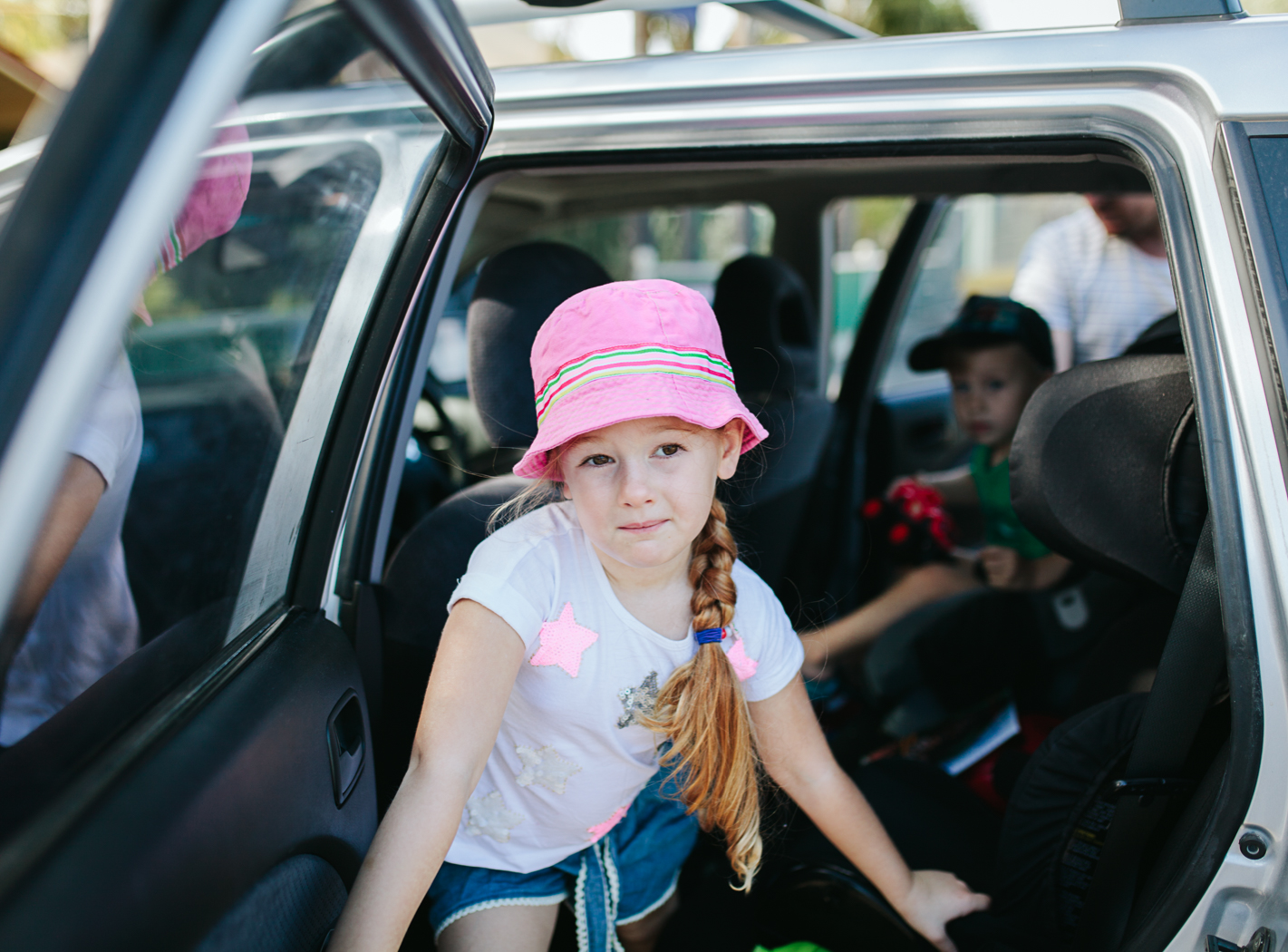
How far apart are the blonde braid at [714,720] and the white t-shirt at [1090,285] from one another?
69.5 inches

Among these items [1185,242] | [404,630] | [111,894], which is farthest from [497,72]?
[111,894]

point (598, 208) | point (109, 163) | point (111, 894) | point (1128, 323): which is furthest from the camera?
point (598, 208)

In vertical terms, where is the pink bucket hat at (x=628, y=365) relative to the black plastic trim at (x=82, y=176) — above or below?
above

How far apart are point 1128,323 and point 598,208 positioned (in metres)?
1.80

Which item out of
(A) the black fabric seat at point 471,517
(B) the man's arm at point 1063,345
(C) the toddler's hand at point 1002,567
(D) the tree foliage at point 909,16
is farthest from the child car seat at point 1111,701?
(D) the tree foliage at point 909,16

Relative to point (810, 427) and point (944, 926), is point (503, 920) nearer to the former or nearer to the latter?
point (944, 926)

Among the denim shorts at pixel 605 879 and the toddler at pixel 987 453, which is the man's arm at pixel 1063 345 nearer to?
the toddler at pixel 987 453

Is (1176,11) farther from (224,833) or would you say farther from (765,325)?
(224,833)

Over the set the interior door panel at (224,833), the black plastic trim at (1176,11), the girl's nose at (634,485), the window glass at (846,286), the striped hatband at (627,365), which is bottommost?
the interior door panel at (224,833)

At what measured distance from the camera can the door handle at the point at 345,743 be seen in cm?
104

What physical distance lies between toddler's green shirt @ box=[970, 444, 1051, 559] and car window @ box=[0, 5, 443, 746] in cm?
179

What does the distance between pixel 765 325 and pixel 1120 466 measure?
3.24ft

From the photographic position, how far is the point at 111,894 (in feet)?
2.19

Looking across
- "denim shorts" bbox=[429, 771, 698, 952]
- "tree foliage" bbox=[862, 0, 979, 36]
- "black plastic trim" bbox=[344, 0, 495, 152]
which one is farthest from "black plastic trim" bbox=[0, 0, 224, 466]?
"tree foliage" bbox=[862, 0, 979, 36]
